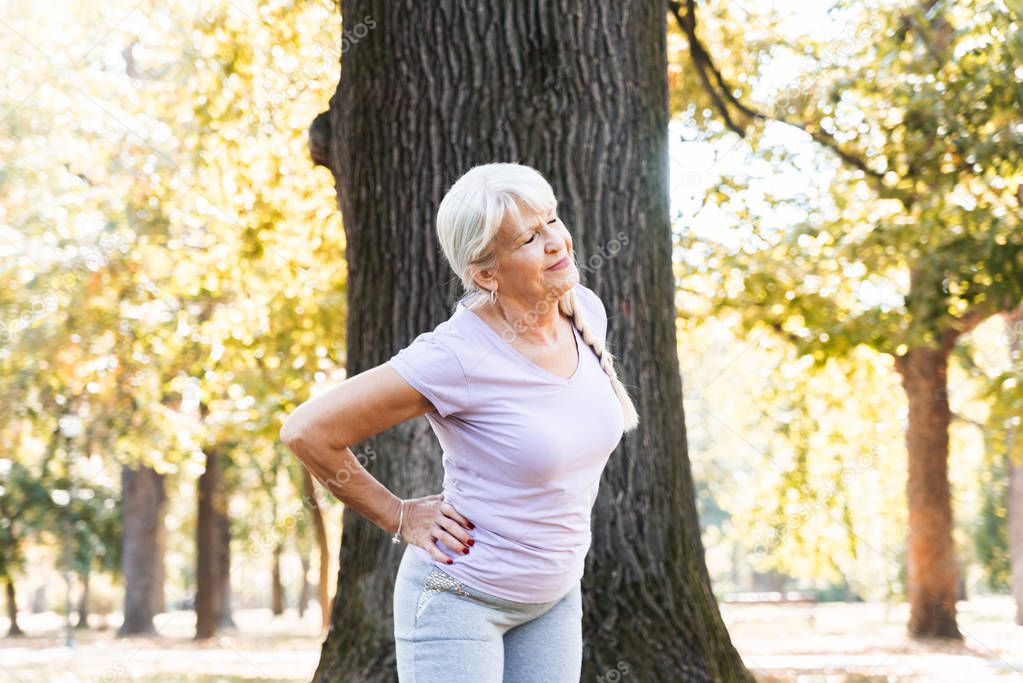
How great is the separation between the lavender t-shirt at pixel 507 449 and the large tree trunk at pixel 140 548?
21.0 m

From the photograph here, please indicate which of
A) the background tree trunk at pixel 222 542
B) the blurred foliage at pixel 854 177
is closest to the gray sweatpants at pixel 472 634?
the blurred foliage at pixel 854 177

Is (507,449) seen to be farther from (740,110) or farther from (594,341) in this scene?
(740,110)

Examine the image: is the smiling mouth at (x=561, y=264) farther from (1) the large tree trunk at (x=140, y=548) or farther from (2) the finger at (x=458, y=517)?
(1) the large tree trunk at (x=140, y=548)

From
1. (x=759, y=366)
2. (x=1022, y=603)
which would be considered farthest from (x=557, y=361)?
(x=1022, y=603)

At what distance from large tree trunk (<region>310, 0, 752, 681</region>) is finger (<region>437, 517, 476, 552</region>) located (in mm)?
1837

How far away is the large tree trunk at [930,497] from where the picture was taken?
46.2 feet

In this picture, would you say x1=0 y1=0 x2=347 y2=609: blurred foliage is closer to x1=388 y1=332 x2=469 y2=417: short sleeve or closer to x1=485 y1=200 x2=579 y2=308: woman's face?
x1=485 y1=200 x2=579 y2=308: woman's face

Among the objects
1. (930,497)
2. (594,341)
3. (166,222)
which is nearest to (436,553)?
(594,341)

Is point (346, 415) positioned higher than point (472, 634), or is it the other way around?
point (346, 415)

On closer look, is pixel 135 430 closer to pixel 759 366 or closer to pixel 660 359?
pixel 759 366

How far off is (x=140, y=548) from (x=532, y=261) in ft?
70.8

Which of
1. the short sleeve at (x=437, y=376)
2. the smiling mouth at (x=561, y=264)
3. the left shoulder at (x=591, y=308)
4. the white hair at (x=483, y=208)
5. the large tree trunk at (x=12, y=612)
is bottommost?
the large tree trunk at (x=12, y=612)

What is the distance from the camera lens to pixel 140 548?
22.5m

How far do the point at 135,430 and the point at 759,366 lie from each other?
9.41 metres
